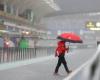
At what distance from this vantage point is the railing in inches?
663

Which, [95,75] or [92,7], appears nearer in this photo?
[95,75]

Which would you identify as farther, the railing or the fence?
the fence

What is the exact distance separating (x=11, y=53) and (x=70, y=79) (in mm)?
11683

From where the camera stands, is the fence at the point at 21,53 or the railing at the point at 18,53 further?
the fence at the point at 21,53

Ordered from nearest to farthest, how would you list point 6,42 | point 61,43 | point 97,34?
point 61,43 → point 6,42 → point 97,34

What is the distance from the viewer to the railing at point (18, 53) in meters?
16.8

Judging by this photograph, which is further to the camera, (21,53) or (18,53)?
(21,53)

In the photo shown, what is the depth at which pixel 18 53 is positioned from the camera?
1927cm

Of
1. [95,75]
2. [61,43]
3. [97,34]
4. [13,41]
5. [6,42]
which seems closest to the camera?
[95,75]

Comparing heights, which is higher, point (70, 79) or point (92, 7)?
point (92, 7)

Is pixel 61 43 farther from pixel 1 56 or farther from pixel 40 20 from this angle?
pixel 40 20

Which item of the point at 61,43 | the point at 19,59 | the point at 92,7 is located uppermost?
the point at 92,7

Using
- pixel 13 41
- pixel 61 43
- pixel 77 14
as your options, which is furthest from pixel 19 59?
pixel 77 14

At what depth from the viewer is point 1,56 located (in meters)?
16.3
